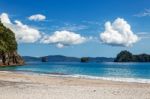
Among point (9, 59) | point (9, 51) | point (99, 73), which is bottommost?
point (99, 73)

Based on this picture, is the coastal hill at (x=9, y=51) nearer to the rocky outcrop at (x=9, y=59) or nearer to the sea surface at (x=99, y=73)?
the rocky outcrop at (x=9, y=59)

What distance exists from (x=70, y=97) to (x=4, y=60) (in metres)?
125

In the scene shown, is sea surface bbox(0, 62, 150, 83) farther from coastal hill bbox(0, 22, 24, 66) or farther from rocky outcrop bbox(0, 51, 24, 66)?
rocky outcrop bbox(0, 51, 24, 66)

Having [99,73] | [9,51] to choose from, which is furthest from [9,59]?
[99,73]

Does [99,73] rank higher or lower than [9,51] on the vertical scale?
lower

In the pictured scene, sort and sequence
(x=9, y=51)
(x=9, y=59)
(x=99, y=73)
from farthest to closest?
1. (x=9, y=59)
2. (x=9, y=51)
3. (x=99, y=73)

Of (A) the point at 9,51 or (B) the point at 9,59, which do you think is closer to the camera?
(A) the point at 9,51

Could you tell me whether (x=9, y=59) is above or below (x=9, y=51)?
below

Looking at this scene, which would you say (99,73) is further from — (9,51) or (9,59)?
(9,59)

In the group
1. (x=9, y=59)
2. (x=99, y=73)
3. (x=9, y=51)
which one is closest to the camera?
(x=99, y=73)

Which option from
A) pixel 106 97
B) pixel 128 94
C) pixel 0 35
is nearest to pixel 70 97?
pixel 106 97

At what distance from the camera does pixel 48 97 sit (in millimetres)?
19531

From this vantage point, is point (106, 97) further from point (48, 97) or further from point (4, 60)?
point (4, 60)

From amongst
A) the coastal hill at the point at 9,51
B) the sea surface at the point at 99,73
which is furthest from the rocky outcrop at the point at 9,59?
the sea surface at the point at 99,73
